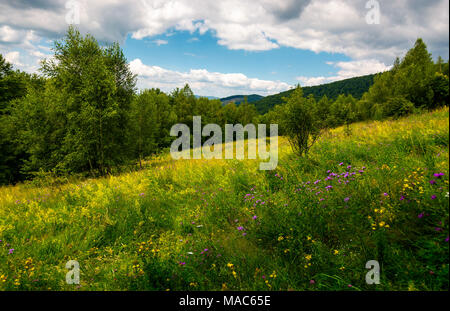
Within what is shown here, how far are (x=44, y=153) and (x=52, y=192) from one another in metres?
10.2

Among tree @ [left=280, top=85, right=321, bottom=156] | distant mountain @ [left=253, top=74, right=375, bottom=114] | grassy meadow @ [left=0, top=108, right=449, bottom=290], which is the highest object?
distant mountain @ [left=253, top=74, right=375, bottom=114]

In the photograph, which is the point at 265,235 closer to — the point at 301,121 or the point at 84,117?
the point at 301,121

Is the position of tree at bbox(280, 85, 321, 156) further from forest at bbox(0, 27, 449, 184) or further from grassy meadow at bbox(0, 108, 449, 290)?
grassy meadow at bbox(0, 108, 449, 290)

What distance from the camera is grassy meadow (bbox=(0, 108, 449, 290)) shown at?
78.4 inches

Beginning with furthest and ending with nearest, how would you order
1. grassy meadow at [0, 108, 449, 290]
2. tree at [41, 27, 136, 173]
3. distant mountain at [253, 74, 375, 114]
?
distant mountain at [253, 74, 375, 114] → tree at [41, 27, 136, 173] → grassy meadow at [0, 108, 449, 290]

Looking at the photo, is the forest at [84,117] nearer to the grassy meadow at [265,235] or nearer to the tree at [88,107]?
the tree at [88,107]

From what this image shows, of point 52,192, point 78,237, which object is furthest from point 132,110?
point 78,237

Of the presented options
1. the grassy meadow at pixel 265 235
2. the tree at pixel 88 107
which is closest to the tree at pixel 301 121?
the grassy meadow at pixel 265 235

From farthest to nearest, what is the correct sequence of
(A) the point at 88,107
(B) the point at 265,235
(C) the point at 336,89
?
(C) the point at 336,89 → (A) the point at 88,107 → (B) the point at 265,235

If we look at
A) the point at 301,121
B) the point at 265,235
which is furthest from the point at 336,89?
the point at 265,235

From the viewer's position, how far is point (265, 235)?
9.21 ft

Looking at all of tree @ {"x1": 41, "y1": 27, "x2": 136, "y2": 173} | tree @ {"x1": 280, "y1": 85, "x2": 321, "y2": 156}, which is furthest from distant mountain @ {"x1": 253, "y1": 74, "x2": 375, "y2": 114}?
tree @ {"x1": 280, "y1": 85, "x2": 321, "y2": 156}

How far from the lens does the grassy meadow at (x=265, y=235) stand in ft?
6.53
